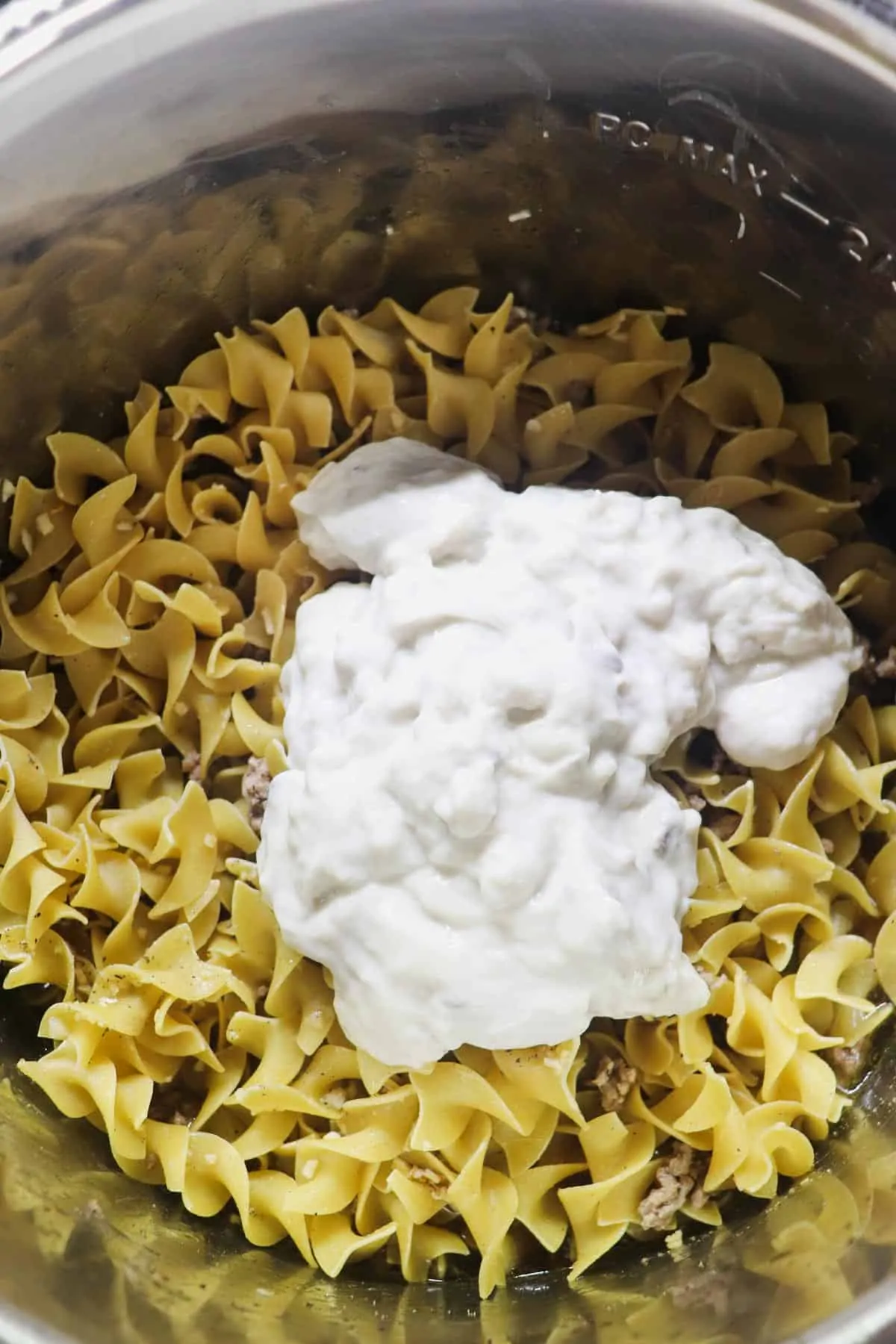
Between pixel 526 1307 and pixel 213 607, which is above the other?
pixel 213 607

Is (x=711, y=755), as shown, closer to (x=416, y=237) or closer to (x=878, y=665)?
(x=878, y=665)

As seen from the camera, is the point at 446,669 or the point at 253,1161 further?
the point at 253,1161

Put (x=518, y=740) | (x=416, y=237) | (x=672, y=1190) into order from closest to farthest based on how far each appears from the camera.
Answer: (x=518, y=740) → (x=672, y=1190) → (x=416, y=237)

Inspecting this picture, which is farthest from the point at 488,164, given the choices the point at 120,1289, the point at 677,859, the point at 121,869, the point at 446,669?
the point at 120,1289

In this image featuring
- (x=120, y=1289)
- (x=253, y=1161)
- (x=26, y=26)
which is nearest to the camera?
(x=26, y=26)

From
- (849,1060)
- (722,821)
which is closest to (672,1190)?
(849,1060)

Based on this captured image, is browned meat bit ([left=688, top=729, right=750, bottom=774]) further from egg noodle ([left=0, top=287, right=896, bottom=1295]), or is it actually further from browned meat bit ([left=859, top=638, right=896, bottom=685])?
browned meat bit ([left=859, top=638, right=896, bottom=685])

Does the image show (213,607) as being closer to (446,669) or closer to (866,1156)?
(446,669)
